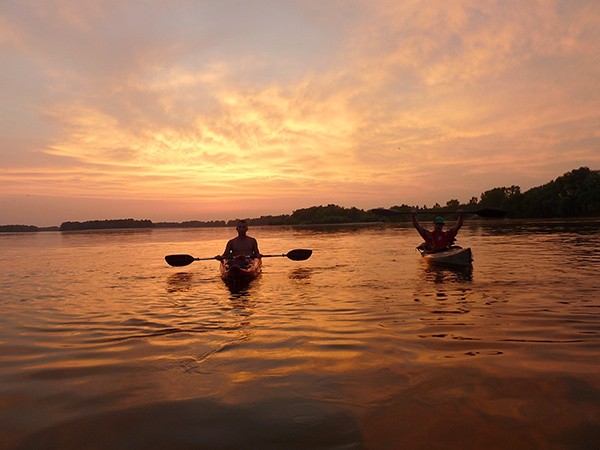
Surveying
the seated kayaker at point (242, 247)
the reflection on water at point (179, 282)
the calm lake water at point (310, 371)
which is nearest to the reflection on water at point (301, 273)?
the seated kayaker at point (242, 247)

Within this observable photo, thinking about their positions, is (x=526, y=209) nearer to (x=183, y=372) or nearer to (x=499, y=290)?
(x=499, y=290)

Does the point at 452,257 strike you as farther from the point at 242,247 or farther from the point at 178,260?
the point at 178,260

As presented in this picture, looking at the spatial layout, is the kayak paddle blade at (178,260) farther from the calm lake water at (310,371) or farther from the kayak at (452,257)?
the kayak at (452,257)

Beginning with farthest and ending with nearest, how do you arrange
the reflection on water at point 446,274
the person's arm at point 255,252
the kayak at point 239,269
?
1. the person's arm at point 255,252
2. the kayak at point 239,269
3. the reflection on water at point 446,274

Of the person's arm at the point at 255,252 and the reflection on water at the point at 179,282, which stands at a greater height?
the person's arm at the point at 255,252

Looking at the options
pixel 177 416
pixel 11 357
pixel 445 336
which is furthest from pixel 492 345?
pixel 11 357

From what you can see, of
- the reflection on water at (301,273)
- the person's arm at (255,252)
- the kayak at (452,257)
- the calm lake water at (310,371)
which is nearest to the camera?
the calm lake water at (310,371)

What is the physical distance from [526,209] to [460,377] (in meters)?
100.0

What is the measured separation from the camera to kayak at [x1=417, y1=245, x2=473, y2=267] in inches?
572

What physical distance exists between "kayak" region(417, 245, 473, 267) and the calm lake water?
4.31 meters

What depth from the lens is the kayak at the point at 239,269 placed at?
523 inches

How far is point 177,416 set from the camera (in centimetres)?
381

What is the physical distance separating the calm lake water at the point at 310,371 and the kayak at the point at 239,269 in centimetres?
315

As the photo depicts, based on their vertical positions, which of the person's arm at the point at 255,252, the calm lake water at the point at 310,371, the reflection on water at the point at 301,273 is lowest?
the reflection on water at the point at 301,273
